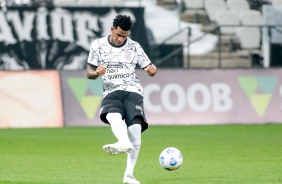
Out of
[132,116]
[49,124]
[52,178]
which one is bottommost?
[49,124]

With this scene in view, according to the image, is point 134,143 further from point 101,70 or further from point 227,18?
point 227,18

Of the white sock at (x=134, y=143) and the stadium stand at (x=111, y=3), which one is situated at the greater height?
the stadium stand at (x=111, y=3)

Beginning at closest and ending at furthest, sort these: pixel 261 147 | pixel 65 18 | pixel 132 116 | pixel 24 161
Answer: pixel 132 116, pixel 24 161, pixel 261 147, pixel 65 18

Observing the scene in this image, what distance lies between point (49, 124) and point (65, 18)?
14.5 feet

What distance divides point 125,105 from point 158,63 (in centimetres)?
1513

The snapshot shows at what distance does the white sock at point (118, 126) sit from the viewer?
11641 millimetres

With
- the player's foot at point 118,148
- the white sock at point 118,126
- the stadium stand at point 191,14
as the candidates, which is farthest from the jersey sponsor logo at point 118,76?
the stadium stand at point 191,14

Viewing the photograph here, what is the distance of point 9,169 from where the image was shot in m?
13.9

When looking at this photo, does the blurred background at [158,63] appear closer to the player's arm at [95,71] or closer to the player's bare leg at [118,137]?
the player's arm at [95,71]

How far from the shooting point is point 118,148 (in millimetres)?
11289

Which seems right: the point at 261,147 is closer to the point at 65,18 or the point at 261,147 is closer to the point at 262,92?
the point at 262,92

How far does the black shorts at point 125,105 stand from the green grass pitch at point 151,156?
84 centimetres

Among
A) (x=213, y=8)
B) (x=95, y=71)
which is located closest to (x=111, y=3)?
(x=213, y=8)

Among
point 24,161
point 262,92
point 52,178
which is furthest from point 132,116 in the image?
point 262,92
